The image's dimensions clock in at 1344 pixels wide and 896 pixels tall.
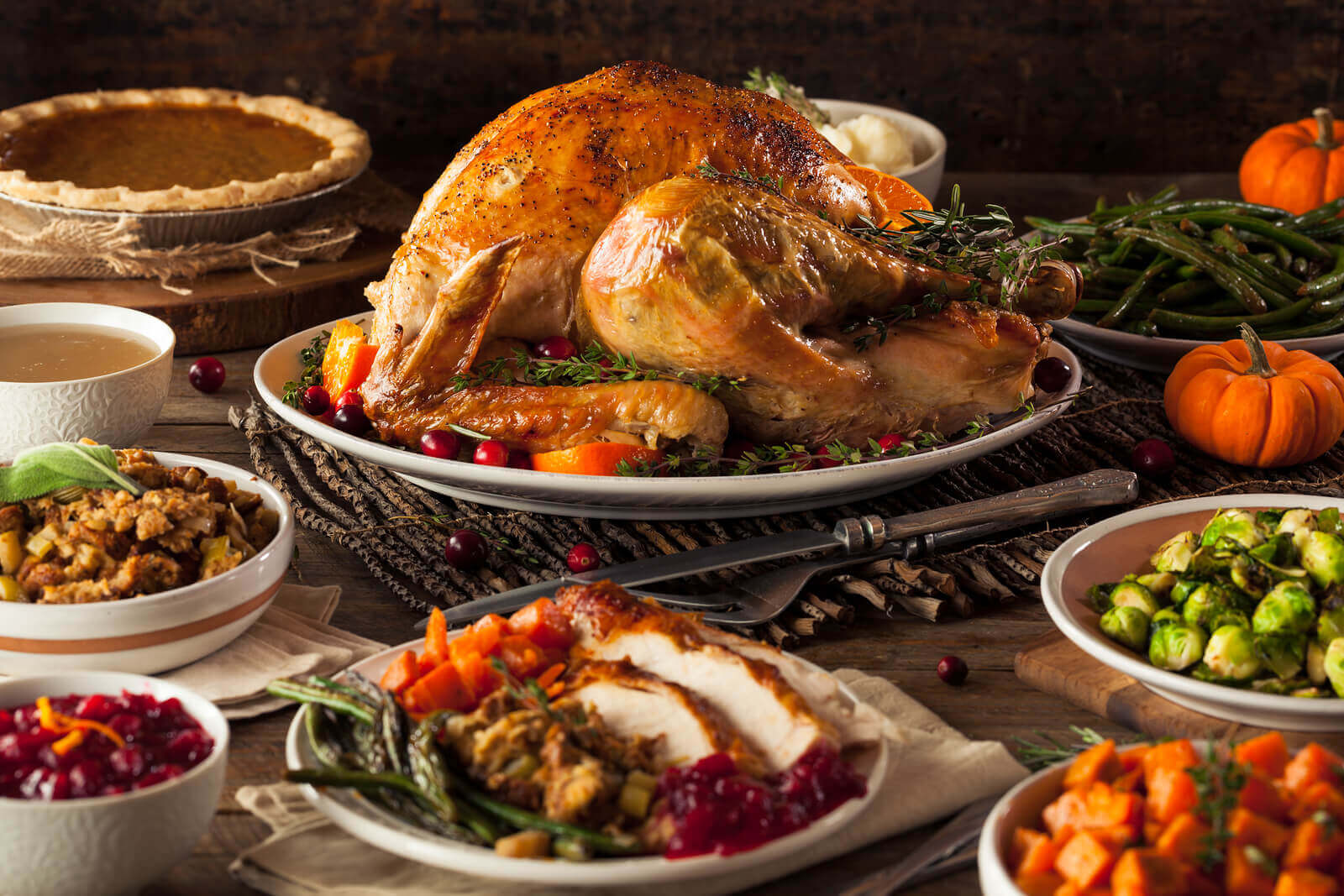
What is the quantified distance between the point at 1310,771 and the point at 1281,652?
482mm

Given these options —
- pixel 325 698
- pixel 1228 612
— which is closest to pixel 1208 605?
pixel 1228 612

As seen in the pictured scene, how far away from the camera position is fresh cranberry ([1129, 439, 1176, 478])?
326cm

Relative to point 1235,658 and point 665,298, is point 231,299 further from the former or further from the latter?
point 1235,658

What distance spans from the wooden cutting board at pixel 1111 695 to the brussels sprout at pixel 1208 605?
0.15 metres

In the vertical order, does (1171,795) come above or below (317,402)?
above

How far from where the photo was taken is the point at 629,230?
2828 mm

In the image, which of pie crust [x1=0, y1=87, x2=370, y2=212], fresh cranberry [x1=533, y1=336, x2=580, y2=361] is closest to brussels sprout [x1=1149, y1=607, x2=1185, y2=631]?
fresh cranberry [x1=533, y1=336, x2=580, y2=361]

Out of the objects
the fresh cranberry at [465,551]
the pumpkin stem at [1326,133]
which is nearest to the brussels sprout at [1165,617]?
the fresh cranberry at [465,551]

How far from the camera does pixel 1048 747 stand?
2.18m

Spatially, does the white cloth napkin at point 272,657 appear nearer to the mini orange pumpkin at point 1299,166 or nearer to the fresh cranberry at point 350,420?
the fresh cranberry at point 350,420

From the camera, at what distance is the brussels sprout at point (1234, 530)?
2289 millimetres

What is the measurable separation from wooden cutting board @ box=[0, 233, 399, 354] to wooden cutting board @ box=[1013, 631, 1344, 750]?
2710 mm

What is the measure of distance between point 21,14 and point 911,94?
393 centimetres

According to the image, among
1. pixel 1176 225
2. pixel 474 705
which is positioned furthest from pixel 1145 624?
pixel 1176 225
